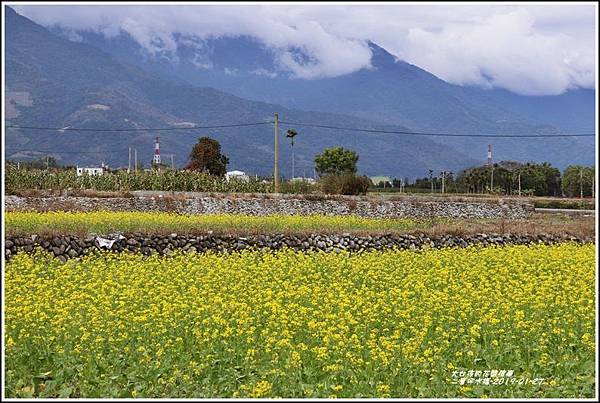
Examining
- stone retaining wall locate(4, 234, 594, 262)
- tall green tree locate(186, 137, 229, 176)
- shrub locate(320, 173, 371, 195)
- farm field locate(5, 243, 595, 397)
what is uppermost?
tall green tree locate(186, 137, 229, 176)

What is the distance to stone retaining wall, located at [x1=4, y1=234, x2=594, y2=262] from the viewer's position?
14688 millimetres

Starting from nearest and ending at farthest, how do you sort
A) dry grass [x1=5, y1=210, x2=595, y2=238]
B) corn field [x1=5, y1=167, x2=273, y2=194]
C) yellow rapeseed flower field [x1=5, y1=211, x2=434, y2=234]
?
1. yellow rapeseed flower field [x1=5, y1=211, x2=434, y2=234]
2. dry grass [x1=5, y1=210, x2=595, y2=238]
3. corn field [x1=5, y1=167, x2=273, y2=194]

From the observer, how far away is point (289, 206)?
29672 millimetres

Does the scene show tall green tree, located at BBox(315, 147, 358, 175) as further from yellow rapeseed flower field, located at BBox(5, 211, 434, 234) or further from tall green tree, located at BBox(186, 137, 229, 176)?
yellow rapeseed flower field, located at BBox(5, 211, 434, 234)

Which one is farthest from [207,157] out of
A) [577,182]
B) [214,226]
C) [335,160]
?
[214,226]

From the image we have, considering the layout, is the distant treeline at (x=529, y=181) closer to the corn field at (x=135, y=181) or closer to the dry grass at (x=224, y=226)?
the corn field at (x=135, y=181)

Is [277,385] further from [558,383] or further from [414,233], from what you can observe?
[414,233]

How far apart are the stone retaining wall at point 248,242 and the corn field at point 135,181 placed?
16.7 metres

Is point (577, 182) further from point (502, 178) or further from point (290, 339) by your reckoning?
point (290, 339)

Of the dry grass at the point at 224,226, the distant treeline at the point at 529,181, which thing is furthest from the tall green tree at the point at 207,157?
the dry grass at the point at 224,226

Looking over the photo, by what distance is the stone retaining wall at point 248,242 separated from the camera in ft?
Answer: 48.2

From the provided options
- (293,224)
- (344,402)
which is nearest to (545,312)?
(344,402)

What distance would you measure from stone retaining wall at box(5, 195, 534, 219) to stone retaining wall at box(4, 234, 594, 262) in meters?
8.65

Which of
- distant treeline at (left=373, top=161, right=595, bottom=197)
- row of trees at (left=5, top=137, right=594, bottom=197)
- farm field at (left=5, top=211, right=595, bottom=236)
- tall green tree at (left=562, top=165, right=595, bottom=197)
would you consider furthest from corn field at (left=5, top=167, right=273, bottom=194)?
tall green tree at (left=562, top=165, right=595, bottom=197)
